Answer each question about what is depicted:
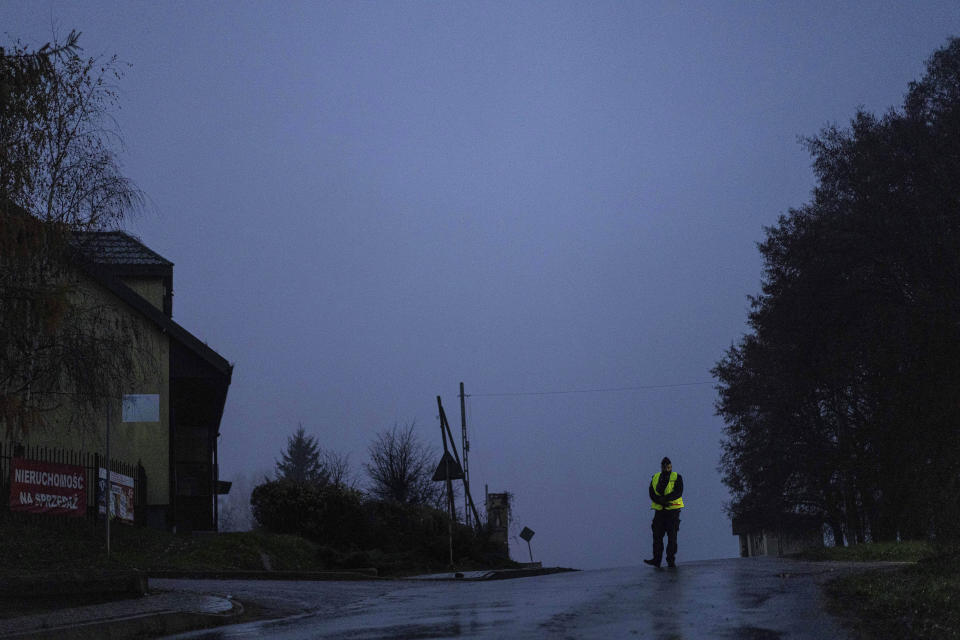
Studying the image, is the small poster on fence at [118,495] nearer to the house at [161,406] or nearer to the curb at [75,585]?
the house at [161,406]

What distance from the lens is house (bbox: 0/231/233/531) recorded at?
102 ft

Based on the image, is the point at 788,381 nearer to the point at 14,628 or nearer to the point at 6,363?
the point at 6,363

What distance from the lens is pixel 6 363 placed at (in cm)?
1705

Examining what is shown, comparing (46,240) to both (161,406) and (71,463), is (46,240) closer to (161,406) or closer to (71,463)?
(71,463)

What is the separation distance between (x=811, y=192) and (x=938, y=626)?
26.7m

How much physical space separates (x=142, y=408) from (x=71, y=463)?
9109mm

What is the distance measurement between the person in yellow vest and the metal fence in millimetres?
11410

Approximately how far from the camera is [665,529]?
18922 mm

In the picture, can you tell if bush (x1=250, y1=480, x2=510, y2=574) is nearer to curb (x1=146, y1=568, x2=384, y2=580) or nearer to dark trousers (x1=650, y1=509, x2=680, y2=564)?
curb (x1=146, y1=568, x2=384, y2=580)

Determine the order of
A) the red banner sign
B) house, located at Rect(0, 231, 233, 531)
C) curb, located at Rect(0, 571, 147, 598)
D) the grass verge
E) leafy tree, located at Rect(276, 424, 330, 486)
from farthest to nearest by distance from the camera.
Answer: leafy tree, located at Rect(276, 424, 330, 486) → house, located at Rect(0, 231, 233, 531) → the red banner sign → curb, located at Rect(0, 571, 147, 598) → the grass verge

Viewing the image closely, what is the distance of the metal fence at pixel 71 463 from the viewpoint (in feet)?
74.5

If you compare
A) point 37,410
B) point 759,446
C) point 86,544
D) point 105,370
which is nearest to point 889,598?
point 37,410

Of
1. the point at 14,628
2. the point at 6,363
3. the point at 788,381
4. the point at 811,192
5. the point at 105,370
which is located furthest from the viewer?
the point at 811,192

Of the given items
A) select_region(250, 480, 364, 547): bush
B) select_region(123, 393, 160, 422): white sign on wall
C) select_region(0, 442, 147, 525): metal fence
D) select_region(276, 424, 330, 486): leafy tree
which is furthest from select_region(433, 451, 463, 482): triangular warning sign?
select_region(276, 424, 330, 486): leafy tree
